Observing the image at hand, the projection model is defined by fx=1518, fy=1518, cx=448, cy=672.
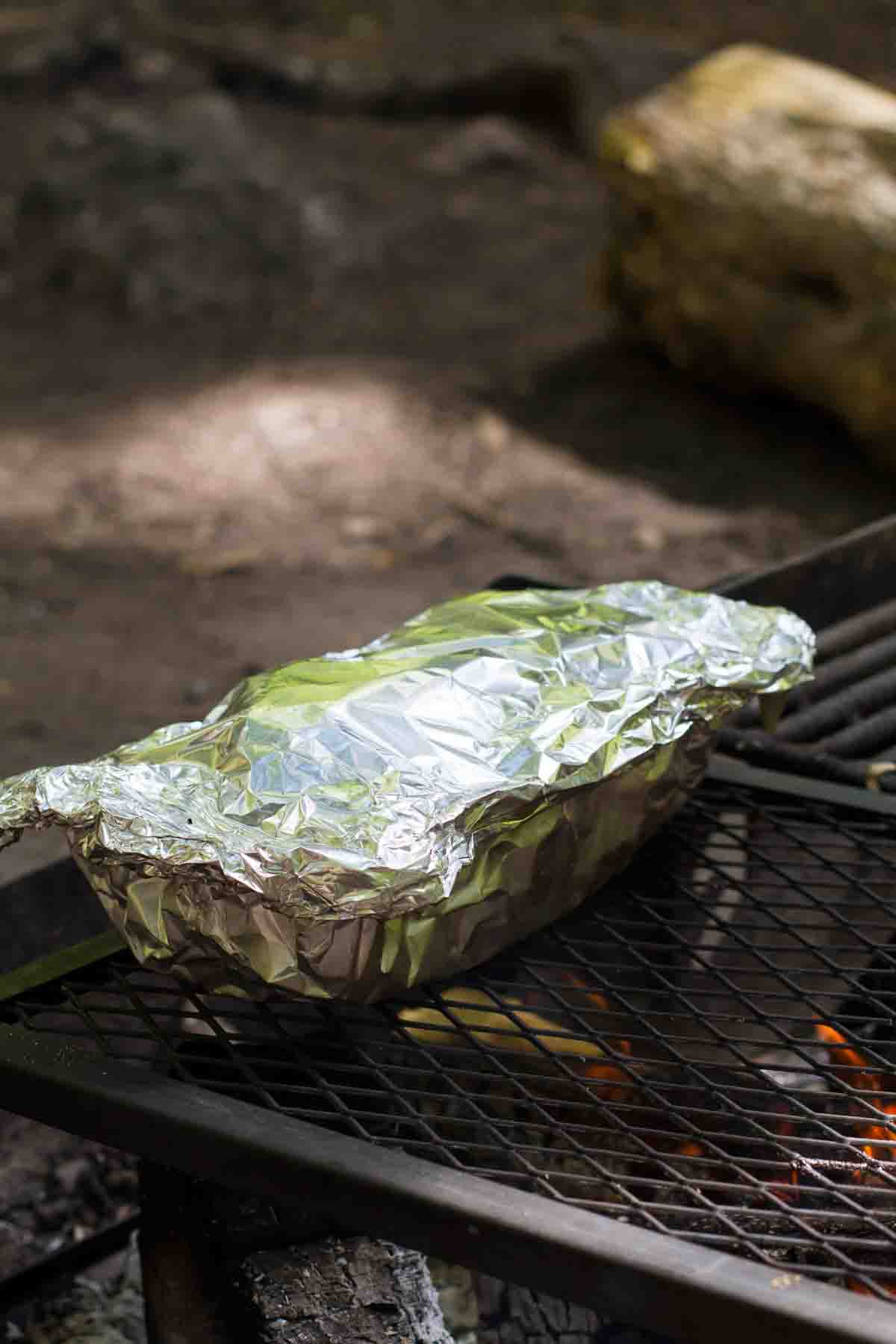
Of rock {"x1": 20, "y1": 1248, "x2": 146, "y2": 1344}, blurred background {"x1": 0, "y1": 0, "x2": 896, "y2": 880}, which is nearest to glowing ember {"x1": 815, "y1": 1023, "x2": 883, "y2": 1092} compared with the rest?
rock {"x1": 20, "y1": 1248, "x2": 146, "y2": 1344}

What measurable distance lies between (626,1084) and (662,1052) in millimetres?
305

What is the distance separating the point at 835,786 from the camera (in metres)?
1.43

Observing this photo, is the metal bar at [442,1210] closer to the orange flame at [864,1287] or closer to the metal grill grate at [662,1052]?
the metal grill grate at [662,1052]

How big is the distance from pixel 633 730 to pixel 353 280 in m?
4.55

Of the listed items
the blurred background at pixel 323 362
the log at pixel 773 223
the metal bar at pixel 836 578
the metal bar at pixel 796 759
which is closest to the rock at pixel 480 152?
the blurred background at pixel 323 362

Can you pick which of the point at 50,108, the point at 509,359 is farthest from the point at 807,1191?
the point at 50,108

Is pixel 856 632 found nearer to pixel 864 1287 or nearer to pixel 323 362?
pixel 864 1287

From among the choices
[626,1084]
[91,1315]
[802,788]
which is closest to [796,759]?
[802,788]

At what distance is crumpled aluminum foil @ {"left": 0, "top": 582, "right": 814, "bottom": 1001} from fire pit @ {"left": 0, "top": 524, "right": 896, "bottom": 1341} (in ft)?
0.22

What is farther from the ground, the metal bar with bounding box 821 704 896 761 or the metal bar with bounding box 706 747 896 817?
the metal bar with bounding box 706 747 896 817

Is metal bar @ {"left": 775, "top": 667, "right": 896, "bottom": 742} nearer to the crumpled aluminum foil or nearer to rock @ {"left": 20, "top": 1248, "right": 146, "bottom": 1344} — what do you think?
the crumpled aluminum foil

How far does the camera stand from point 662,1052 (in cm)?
137

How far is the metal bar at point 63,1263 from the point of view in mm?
1497

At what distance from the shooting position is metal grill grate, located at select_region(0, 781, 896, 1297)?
1.00m
